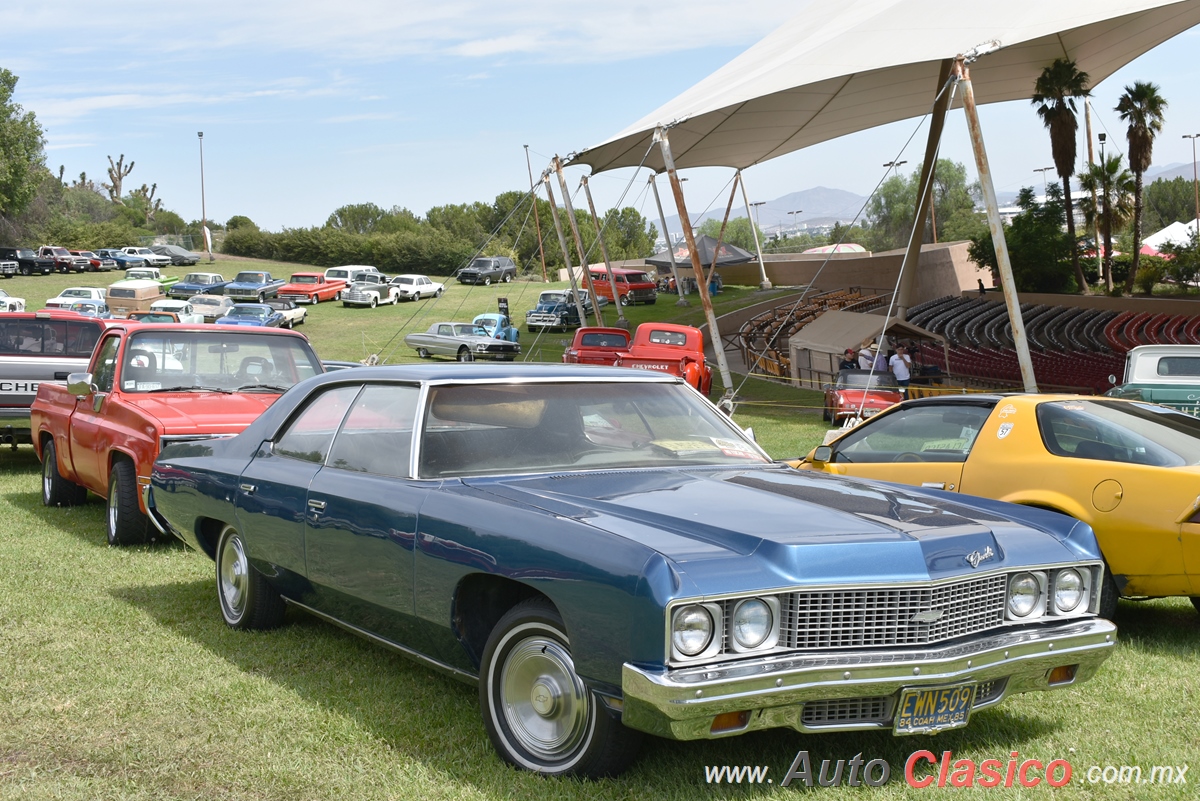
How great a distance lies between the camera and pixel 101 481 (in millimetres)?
9336

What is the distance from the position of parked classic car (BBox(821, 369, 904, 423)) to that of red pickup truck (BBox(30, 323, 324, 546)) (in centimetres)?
1290

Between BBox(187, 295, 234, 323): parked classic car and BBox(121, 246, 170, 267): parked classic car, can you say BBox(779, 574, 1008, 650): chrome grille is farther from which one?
BBox(121, 246, 170, 267): parked classic car

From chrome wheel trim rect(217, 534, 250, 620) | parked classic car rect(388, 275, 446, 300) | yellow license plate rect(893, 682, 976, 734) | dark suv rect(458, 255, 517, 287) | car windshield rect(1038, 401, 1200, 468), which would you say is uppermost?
dark suv rect(458, 255, 517, 287)

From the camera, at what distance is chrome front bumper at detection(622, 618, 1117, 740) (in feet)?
11.4

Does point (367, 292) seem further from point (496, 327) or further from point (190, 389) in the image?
point (190, 389)

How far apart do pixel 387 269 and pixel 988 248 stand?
1933 inches

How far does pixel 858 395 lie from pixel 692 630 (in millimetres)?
18354

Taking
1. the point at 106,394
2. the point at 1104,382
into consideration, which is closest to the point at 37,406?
the point at 106,394

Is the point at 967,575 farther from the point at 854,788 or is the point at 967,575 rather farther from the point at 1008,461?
the point at 1008,461

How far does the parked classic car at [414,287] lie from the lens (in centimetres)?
6109

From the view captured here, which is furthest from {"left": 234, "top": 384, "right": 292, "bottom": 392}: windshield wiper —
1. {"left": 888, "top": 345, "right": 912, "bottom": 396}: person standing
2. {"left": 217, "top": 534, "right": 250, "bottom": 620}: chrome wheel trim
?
{"left": 888, "top": 345, "right": 912, "bottom": 396}: person standing

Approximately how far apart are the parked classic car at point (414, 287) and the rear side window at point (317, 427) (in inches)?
2174

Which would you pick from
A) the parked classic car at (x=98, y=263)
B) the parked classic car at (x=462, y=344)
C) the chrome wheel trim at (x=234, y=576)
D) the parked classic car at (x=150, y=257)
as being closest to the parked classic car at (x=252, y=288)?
the parked classic car at (x=462, y=344)

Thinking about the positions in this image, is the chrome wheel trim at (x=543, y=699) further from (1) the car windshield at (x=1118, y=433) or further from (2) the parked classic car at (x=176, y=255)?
(2) the parked classic car at (x=176, y=255)
